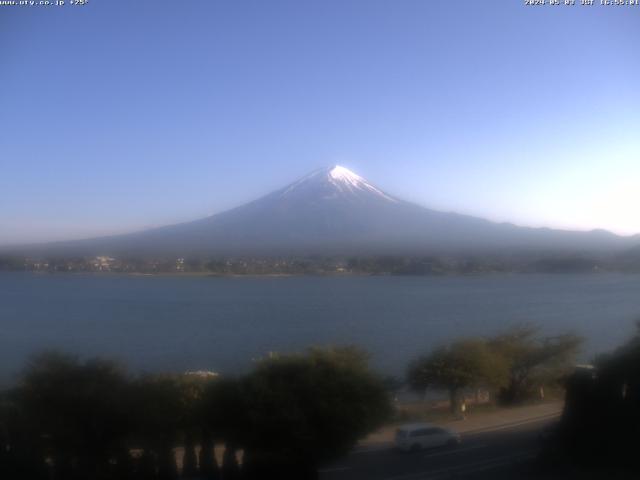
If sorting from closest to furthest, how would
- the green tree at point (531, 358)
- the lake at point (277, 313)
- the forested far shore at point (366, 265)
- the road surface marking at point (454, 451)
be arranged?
1. the road surface marking at point (454, 451)
2. the green tree at point (531, 358)
3. the lake at point (277, 313)
4. the forested far shore at point (366, 265)

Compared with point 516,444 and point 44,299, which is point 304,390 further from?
point 44,299

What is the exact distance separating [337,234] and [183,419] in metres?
11.1

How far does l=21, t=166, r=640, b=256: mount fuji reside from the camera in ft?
45.2

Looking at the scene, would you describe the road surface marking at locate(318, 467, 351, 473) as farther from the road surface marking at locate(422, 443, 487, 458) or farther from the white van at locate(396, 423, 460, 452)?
the road surface marking at locate(422, 443, 487, 458)

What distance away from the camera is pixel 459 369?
7.19m

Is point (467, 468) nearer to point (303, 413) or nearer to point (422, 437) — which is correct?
point (422, 437)

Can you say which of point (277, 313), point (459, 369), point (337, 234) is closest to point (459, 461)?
point (459, 369)

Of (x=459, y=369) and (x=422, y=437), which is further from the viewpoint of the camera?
(x=459, y=369)

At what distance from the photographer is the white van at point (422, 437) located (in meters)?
5.38

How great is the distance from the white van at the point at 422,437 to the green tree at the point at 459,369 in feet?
4.31

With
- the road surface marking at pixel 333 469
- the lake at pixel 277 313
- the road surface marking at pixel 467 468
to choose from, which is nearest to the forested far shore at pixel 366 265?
the lake at pixel 277 313

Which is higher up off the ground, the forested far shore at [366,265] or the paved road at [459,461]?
the forested far shore at [366,265]

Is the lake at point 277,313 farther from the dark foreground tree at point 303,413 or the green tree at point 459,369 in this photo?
the dark foreground tree at point 303,413

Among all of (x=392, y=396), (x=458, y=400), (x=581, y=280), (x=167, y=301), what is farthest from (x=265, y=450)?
(x=581, y=280)
